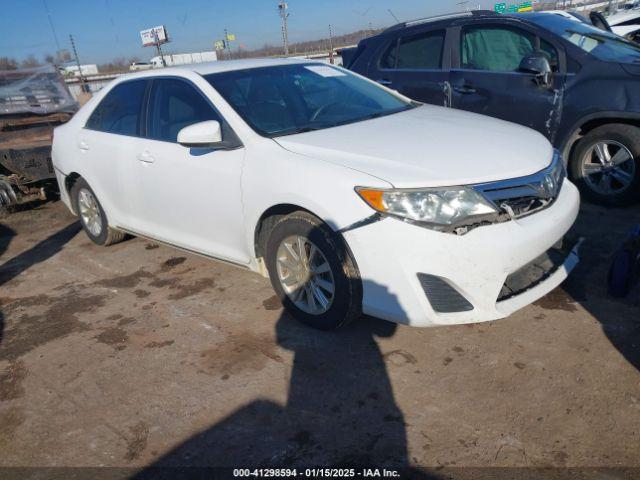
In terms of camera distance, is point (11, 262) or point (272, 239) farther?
point (11, 262)

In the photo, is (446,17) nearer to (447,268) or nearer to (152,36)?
A: (447,268)

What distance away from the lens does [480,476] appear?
6.82ft

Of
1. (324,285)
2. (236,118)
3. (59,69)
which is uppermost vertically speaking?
(59,69)

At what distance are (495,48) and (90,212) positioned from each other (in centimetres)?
441

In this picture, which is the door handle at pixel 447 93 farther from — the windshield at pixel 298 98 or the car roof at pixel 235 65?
the car roof at pixel 235 65

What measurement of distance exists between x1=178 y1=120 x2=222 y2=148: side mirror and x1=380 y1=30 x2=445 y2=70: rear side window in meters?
3.36

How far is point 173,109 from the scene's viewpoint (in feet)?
12.8

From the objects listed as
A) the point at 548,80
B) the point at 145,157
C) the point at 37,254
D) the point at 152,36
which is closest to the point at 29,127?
the point at 37,254

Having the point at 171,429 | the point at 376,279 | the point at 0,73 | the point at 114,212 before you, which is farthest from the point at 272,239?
the point at 0,73

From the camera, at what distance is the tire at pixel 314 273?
112 inches

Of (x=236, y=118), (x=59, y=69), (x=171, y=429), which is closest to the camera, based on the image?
(x=171, y=429)

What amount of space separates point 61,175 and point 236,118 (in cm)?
280

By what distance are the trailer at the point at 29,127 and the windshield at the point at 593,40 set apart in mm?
6248

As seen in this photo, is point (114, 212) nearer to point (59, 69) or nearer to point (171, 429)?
point (171, 429)
